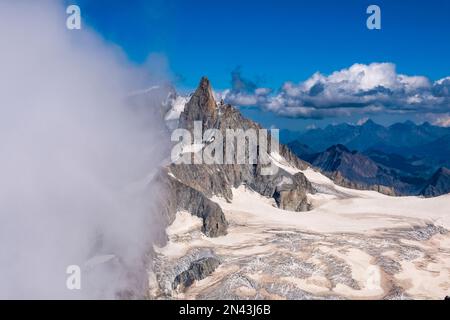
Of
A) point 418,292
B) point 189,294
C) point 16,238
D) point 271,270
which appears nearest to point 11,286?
point 16,238
